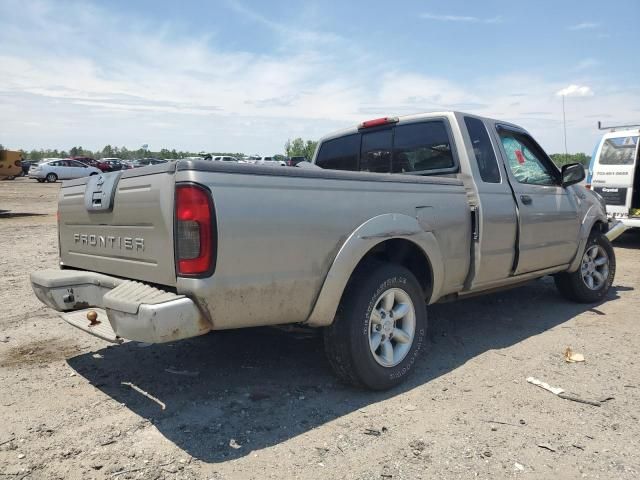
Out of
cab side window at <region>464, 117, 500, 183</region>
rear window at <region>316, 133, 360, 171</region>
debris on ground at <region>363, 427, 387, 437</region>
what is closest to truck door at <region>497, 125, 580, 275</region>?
cab side window at <region>464, 117, 500, 183</region>

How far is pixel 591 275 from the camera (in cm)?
593

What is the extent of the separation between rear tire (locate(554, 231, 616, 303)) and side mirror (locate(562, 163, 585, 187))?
93 centimetres

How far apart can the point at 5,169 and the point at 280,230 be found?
58.8ft

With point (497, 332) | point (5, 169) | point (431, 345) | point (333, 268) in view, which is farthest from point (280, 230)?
point (5, 169)

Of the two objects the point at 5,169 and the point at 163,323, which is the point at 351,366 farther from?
the point at 5,169

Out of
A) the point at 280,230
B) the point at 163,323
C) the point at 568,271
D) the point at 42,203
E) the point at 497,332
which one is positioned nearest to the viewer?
the point at 163,323

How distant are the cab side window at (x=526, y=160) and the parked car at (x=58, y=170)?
32782mm

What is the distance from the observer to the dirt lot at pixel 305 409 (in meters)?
2.64

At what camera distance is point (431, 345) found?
4480 millimetres

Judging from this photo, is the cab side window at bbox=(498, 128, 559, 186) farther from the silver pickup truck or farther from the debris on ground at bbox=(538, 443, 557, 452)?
the debris on ground at bbox=(538, 443, 557, 452)

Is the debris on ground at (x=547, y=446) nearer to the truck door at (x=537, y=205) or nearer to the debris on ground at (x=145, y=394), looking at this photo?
the truck door at (x=537, y=205)

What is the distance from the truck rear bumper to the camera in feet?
8.57

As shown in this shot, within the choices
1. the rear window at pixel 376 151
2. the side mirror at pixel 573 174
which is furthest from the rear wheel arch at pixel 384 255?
the side mirror at pixel 573 174

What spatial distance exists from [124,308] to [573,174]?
4.43 metres
